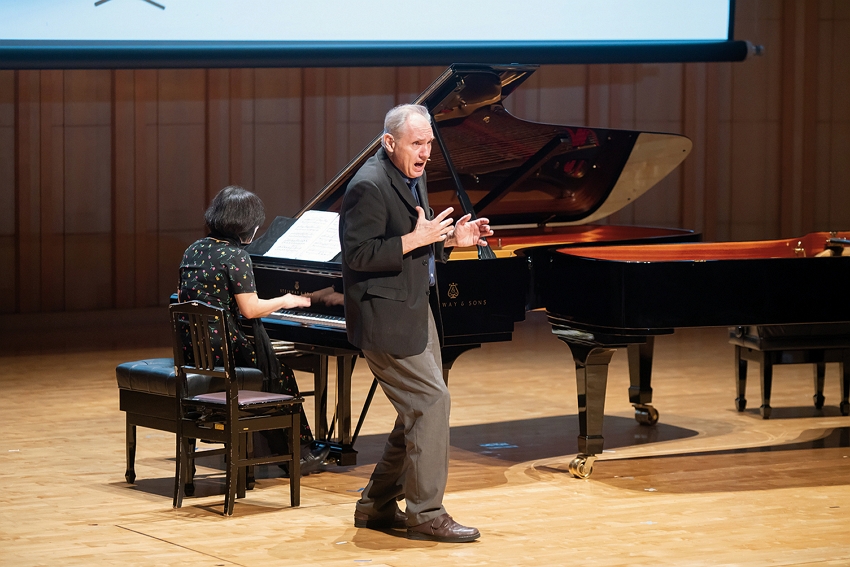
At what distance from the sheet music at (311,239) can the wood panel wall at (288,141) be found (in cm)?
500

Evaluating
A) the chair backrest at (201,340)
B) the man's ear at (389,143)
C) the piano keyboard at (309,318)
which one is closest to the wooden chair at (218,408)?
the chair backrest at (201,340)

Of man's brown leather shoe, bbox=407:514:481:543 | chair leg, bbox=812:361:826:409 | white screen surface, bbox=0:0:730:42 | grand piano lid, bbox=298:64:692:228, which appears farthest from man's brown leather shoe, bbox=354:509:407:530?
white screen surface, bbox=0:0:730:42

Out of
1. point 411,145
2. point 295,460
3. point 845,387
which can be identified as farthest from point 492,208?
point 411,145

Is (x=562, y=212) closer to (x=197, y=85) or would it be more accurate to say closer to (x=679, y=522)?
(x=679, y=522)

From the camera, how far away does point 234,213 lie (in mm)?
4434

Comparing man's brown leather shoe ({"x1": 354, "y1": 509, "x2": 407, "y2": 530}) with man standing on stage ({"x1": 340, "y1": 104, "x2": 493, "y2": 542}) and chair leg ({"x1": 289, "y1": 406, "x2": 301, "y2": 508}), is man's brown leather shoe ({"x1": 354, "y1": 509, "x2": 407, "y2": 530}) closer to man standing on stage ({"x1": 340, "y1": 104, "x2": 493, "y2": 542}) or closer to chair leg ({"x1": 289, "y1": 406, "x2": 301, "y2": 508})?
man standing on stage ({"x1": 340, "y1": 104, "x2": 493, "y2": 542})

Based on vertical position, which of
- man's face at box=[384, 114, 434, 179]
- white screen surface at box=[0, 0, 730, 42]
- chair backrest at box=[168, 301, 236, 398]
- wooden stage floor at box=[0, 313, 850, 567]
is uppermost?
white screen surface at box=[0, 0, 730, 42]

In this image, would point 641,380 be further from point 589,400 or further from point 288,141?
point 288,141

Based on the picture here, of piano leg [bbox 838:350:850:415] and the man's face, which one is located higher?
the man's face

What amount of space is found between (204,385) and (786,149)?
818cm

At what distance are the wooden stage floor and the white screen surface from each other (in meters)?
2.63

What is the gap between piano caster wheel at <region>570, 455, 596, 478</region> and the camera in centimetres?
489

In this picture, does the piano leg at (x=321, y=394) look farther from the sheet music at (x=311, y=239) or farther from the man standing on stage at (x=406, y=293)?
the man standing on stage at (x=406, y=293)

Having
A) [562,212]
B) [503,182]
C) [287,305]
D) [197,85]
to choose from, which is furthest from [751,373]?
[197,85]
